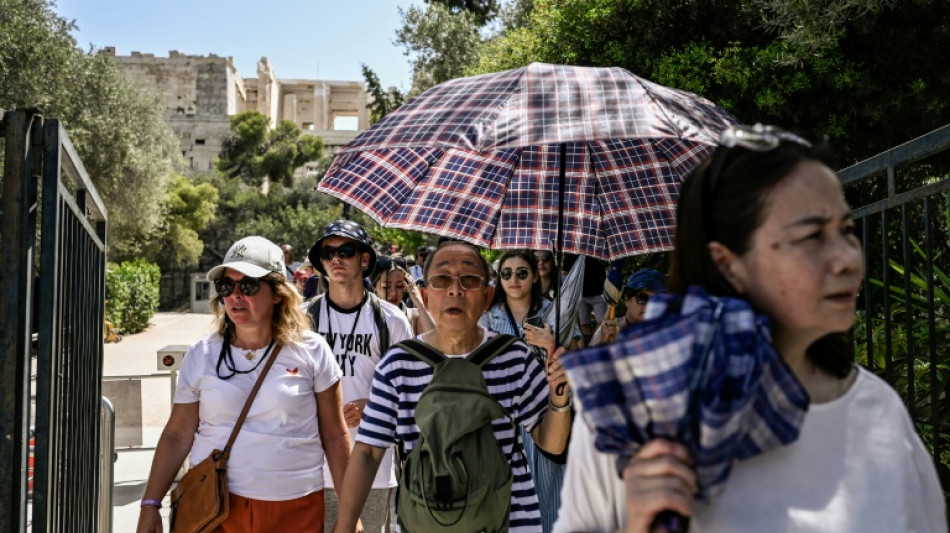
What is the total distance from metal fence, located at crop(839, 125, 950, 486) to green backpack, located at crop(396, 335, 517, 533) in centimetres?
121

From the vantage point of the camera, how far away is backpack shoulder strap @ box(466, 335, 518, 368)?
2959 millimetres

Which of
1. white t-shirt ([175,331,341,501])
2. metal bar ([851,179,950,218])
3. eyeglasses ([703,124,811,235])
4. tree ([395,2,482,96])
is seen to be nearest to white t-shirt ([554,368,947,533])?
eyeglasses ([703,124,811,235])

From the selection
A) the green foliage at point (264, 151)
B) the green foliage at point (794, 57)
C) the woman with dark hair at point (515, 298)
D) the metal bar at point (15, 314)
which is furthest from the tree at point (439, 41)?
the green foliage at point (264, 151)

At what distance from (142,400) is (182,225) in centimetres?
3335

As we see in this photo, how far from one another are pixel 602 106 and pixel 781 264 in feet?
5.95

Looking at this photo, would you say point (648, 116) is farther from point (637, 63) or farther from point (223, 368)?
point (637, 63)

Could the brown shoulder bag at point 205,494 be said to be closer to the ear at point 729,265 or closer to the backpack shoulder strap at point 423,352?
the backpack shoulder strap at point 423,352

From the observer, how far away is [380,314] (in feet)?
15.7

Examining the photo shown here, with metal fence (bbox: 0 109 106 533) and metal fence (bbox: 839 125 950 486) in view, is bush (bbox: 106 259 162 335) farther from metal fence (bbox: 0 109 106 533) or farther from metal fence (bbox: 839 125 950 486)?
metal fence (bbox: 0 109 106 533)

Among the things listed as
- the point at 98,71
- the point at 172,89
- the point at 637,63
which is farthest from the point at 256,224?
the point at 637,63

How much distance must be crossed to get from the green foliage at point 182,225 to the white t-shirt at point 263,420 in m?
37.2

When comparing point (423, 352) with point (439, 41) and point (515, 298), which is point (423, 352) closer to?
point (515, 298)

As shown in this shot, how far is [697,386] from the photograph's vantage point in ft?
3.89

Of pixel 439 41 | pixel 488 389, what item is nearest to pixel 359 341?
pixel 488 389
